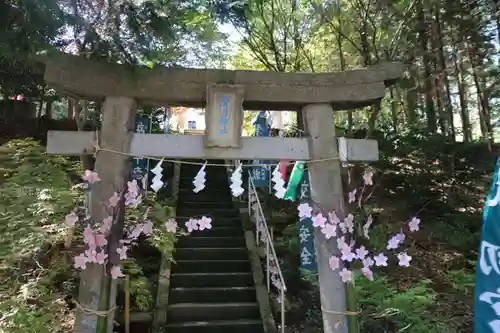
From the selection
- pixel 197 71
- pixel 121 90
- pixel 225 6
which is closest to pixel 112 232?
pixel 121 90

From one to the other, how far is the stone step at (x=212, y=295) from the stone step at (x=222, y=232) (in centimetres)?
162

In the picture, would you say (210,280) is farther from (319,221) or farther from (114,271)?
(319,221)

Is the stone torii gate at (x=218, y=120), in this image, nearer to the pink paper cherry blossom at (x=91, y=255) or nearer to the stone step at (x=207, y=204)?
the pink paper cherry blossom at (x=91, y=255)

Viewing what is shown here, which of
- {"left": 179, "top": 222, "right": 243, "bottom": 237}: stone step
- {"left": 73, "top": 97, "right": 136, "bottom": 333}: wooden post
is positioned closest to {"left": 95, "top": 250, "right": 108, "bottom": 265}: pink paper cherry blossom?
{"left": 73, "top": 97, "right": 136, "bottom": 333}: wooden post

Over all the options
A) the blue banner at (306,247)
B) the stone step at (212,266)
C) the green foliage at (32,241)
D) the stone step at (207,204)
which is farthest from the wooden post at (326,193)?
the stone step at (207,204)

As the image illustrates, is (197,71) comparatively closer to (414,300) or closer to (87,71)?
(87,71)

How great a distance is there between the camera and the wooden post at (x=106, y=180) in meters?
3.85

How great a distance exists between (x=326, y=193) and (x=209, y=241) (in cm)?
385

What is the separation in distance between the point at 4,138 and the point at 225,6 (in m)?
9.61

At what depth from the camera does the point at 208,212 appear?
28.8ft

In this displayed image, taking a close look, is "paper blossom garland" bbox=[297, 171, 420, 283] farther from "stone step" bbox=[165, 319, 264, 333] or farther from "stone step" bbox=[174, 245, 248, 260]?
"stone step" bbox=[174, 245, 248, 260]

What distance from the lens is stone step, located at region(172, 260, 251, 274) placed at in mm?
6973

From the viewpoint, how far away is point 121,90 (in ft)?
13.4

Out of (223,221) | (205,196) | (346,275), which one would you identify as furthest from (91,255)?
(205,196)
